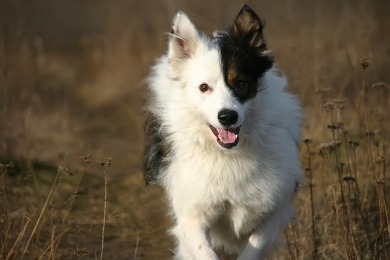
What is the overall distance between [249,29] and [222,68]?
46 cm

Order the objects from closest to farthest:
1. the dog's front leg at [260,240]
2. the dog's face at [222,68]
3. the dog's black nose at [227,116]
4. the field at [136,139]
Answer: the dog's black nose at [227,116], the dog's face at [222,68], the dog's front leg at [260,240], the field at [136,139]

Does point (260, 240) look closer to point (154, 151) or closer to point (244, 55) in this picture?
point (154, 151)

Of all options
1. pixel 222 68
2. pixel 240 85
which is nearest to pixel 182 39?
pixel 222 68

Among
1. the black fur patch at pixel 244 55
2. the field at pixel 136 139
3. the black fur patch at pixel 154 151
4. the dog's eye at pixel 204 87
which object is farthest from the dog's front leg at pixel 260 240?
the dog's eye at pixel 204 87

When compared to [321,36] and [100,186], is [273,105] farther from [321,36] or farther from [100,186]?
[321,36]

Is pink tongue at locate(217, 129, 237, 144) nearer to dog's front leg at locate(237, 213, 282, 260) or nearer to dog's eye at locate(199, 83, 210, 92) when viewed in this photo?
dog's eye at locate(199, 83, 210, 92)

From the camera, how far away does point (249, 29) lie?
15.6 feet

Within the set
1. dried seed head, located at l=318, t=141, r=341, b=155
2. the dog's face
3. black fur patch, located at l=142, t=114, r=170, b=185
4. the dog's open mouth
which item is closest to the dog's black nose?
Answer: the dog's face

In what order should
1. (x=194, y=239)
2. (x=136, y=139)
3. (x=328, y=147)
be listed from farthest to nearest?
(x=136, y=139), (x=194, y=239), (x=328, y=147)

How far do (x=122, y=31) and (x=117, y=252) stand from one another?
6910 millimetres

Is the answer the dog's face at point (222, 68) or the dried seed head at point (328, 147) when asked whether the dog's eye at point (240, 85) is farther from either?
the dried seed head at point (328, 147)

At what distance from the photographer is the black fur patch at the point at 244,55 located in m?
4.50

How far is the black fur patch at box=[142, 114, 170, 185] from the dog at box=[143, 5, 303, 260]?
17 millimetres

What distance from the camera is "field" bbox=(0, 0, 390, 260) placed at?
16.1 ft
